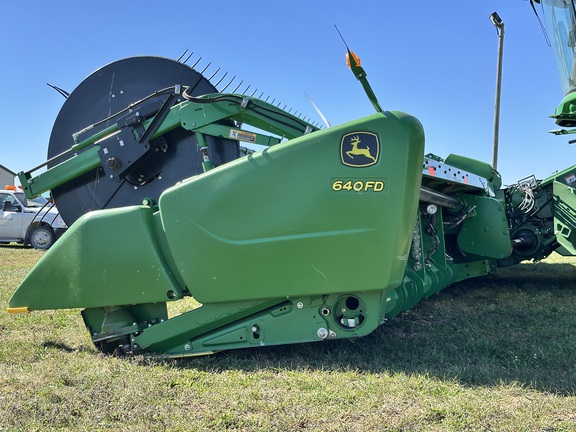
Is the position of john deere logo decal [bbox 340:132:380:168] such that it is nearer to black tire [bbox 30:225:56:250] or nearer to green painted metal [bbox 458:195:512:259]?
green painted metal [bbox 458:195:512:259]

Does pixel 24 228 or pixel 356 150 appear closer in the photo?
pixel 356 150

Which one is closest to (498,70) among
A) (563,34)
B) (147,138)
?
(563,34)

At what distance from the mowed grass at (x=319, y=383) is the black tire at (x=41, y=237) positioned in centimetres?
1090

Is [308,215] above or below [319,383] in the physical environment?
above

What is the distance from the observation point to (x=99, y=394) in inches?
111

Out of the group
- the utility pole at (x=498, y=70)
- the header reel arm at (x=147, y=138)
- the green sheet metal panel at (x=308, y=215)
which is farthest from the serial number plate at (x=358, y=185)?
the utility pole at (x=498, y=70)

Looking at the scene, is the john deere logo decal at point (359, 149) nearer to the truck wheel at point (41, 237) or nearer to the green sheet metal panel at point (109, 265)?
the green sheet metal panel at point (109, 265)

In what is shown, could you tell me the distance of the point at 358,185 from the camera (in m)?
3.13

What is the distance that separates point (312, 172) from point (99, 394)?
5.70ft

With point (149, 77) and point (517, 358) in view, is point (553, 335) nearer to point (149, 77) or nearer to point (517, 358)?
point (517, 358)

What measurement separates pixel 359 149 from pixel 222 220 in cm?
97

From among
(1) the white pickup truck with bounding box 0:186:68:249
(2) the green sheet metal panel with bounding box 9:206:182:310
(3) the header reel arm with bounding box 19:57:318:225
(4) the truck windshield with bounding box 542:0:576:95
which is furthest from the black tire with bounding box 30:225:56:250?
(4) the truck windshield with bounding box 542:0:576:95

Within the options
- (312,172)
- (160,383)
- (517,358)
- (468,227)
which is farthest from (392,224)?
(468,227)

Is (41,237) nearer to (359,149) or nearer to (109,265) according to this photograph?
(109,265)
